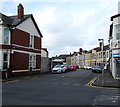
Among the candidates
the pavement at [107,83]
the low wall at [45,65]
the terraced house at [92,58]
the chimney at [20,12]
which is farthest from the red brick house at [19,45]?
the terraced house at [92,58]

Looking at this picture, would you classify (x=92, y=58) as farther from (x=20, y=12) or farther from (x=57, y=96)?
(x=57, y=96)

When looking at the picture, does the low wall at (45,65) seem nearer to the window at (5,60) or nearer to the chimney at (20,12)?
the chimney at (20,12)

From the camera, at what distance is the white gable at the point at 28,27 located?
2719 centimetres

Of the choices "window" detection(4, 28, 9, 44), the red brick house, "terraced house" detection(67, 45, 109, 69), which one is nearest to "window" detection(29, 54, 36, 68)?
the red brick house

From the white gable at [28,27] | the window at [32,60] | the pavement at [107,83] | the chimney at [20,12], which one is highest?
the chimney at [20,12]

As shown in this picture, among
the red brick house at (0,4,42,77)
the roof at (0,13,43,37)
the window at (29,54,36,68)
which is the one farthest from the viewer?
the window at (29,54,36,68)

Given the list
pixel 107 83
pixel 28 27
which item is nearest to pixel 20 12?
pixel 28 27

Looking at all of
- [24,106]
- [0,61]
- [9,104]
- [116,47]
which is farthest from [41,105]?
[0,61]

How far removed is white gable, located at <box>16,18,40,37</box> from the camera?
27.2 metres

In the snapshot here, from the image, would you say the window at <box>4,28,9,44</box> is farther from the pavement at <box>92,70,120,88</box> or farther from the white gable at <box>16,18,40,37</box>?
the pavement at <box>92,70,120,88</box>

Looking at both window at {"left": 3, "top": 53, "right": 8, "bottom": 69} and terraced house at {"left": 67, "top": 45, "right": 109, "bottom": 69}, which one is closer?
window at {"left": 3, "top": 53, "right": 8, "bottom": 69}

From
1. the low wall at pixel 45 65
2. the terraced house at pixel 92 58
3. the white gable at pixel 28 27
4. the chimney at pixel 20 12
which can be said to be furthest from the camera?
the terraced house at pixel 92 58

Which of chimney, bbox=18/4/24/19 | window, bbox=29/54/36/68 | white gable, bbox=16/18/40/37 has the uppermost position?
chimney, bbox=18/4/24/19

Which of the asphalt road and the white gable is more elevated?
the white gable
